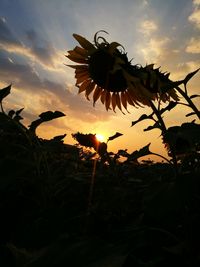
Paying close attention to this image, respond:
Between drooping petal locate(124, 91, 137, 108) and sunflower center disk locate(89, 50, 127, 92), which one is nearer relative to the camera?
sunflower center disk locate(89, 50, 127, 92)

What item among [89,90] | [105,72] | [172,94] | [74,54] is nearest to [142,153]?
[105,72]

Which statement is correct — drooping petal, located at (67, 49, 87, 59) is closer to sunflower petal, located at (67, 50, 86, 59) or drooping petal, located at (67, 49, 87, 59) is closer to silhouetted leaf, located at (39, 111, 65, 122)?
sunflower petal, located at (67, 50, 86, 59)

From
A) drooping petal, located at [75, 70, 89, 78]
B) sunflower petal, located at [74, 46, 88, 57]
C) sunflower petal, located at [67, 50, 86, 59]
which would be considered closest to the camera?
sunflower petal, located at [74, 46, 88, 57]

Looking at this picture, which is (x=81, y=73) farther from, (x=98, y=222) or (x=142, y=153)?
(x=98, y=222)

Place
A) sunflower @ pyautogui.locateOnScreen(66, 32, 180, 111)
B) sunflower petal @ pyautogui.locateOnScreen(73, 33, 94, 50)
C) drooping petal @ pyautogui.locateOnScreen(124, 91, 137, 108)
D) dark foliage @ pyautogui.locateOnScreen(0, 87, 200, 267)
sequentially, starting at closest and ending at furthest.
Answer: dark foliage @ pyautogui.locateOnScreen(0, 87, 200, 267) → sunflower @ pyautogui.locateOnScreen(66, 32, 180, 111) → sunflower petal @ pyautogui.locateOnScreen(73, 33, 94, 50) → drooping petal @ pyautogui.locateOnScreen(124, 91, 137, 108)

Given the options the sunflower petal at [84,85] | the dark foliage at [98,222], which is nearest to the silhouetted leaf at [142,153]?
the dark foliage at [98,222]

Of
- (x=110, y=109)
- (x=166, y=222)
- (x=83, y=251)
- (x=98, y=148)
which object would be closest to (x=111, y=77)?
(x=110, y=109)

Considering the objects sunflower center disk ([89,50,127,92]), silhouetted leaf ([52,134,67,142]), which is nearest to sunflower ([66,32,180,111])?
sunflower center disk ([89,50,127,92])

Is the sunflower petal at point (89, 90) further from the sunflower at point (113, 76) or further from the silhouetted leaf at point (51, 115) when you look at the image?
the silhouetted leaf at point (51, 115)

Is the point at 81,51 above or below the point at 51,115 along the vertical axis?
above
